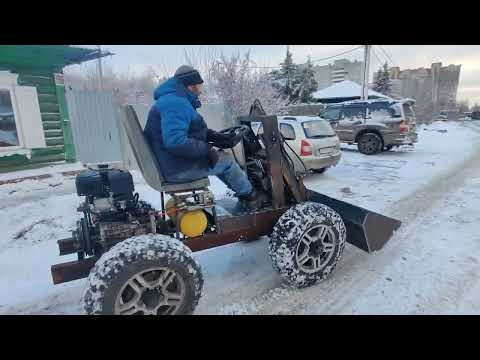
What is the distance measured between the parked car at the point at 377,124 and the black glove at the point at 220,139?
9.69 metres

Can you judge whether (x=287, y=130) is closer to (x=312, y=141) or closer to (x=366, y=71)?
(x=312, y=141)

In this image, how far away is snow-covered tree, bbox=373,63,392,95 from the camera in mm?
33844

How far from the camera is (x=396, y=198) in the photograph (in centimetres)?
590

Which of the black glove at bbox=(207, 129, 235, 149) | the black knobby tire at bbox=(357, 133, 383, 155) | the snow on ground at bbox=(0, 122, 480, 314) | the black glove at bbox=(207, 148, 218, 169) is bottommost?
the snow on ground at bbox=(0, 122, 480, 314)

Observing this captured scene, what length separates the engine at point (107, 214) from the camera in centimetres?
264

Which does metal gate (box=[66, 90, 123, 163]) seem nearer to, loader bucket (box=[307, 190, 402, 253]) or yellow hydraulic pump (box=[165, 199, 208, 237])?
yellow hydraulic pump (box=[165, 199, 208, 237])

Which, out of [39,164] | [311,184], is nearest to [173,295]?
[311,184]

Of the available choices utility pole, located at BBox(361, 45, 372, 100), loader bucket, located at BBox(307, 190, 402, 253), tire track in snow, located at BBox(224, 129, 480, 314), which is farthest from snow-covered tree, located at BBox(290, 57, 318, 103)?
loader bucket, located at BBox(307, 190, 402, 253)

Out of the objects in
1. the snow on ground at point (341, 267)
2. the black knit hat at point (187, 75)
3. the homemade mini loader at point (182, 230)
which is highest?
the black knit hat at point (187, 75)

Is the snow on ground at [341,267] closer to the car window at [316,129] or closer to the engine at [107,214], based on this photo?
the engine at [107,214]

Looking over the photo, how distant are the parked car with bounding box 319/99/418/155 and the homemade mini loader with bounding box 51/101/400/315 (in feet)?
28.7

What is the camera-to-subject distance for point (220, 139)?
299cm

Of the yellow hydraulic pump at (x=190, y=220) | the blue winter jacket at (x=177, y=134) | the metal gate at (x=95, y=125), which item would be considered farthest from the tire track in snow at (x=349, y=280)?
the metal gate at (x=95, y=125)

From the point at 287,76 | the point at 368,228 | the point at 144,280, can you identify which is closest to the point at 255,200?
the point at 368,228
